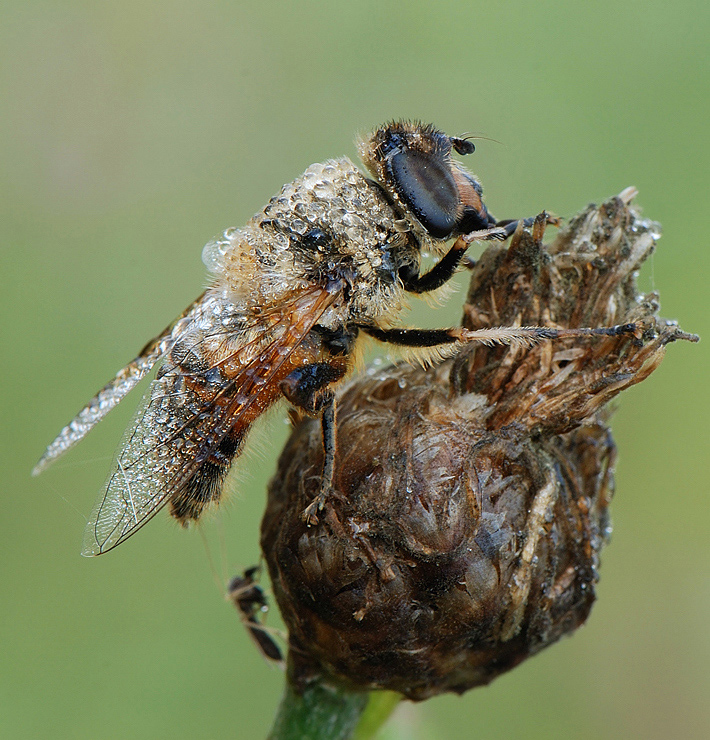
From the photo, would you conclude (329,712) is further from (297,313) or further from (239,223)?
(239,223)

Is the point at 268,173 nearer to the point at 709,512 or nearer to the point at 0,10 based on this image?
the point at 0,10

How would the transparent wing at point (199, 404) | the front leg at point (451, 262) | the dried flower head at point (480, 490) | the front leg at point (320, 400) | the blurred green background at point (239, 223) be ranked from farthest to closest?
the blurred green background at point (239, 223) < the front leg at point (451, 262) < the transparent wing at point (199, 404) < the front leg at point (320, 400) < the dried flower head at point (480, 490)

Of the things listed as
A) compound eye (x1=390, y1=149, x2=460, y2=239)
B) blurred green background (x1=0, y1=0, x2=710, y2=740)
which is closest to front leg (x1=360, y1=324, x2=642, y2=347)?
compound eye (x1=390, y1=149, x2=460, y2=239)

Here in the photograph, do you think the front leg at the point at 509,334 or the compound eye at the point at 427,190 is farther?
the compound eye at the point at 427,190

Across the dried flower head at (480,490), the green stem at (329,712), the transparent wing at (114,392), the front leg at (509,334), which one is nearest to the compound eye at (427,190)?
the dried flower head at (480,490)

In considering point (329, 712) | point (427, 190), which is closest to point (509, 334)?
point (427, 190)

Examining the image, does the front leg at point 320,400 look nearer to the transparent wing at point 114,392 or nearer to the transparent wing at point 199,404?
the transparent wing at point 199,404

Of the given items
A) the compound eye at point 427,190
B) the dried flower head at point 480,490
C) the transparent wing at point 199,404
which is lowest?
the dried flower head at point 480,490
